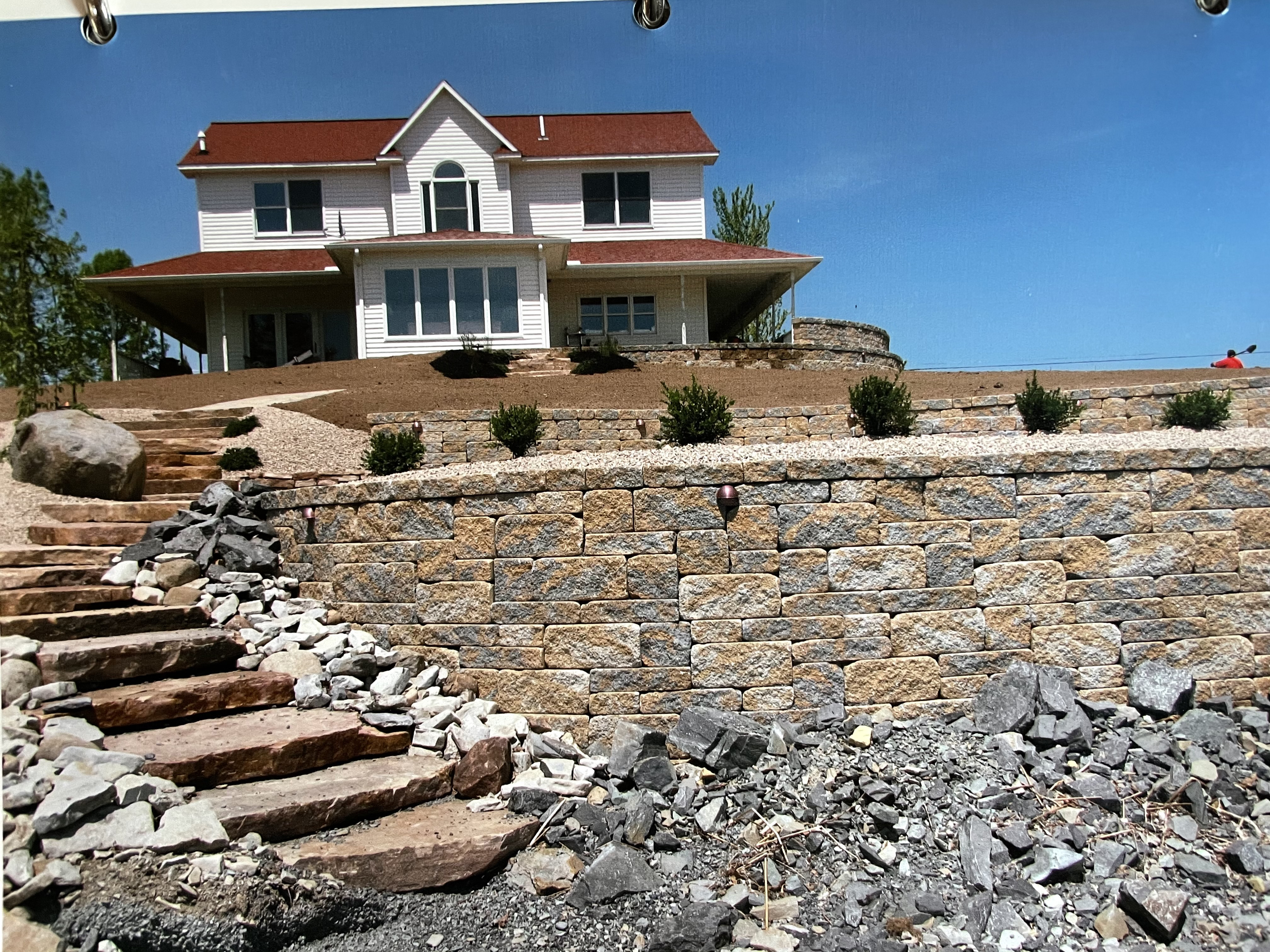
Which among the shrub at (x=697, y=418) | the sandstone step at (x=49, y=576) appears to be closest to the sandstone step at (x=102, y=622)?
the sandstone step at (x=49, y=576)

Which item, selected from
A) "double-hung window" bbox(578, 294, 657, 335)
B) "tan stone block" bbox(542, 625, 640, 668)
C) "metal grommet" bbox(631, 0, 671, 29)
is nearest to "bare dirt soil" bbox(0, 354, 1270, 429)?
"tan stone block" bbox(542, 625, 640, 668)

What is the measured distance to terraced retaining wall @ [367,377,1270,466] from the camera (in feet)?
22.4

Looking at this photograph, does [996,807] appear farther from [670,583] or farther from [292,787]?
[292,787]

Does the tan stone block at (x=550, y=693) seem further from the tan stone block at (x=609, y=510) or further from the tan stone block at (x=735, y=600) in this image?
the tan stone block at (x=609, y=510)

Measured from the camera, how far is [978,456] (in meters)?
5.44

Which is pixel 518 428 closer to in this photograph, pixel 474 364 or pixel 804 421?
pixel 804 421

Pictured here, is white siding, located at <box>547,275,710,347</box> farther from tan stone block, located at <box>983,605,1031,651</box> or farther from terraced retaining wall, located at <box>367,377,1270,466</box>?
tan stone block, located at <box>983,605,1031,651</box>

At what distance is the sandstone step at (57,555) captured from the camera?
16.6 ft

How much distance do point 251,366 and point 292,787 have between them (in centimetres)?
1343

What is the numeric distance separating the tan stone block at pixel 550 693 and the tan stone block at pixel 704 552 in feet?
3.11

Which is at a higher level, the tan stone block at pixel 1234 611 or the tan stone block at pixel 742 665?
the tan stone block at pixel 1234 611

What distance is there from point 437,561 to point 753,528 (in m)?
2.08

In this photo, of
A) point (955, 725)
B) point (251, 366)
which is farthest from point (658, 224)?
point (955, 725)

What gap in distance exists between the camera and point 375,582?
5.77 m
